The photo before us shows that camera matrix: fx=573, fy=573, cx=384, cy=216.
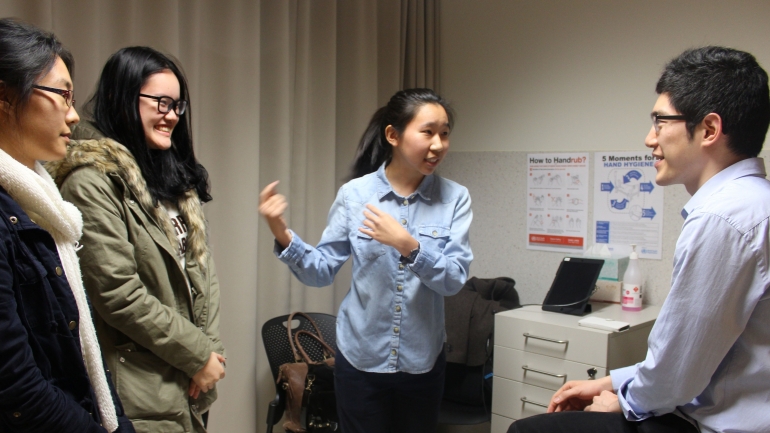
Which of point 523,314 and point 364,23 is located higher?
point 364,23

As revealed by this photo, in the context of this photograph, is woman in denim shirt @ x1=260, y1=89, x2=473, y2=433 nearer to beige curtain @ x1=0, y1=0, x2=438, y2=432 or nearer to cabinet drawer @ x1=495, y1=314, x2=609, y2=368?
cabinet drawer @ x1=495, y1=314, x2=609, y2=368

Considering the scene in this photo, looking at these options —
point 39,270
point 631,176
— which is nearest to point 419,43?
point 631,176

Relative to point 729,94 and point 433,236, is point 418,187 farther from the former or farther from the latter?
point 729,94

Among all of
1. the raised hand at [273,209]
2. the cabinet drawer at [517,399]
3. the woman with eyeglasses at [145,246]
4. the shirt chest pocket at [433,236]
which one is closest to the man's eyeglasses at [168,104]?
the woman with eyeglasses at [145,246]

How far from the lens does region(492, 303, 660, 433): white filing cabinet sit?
7.04 ft

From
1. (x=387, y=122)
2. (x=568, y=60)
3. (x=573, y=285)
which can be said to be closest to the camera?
(x=387, y=122)

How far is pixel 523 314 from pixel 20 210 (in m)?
1.90

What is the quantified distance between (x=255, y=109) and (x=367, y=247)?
1.00 m

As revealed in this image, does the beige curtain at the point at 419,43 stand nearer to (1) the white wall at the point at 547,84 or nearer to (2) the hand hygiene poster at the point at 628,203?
(1) the white wall at the point at 547,84

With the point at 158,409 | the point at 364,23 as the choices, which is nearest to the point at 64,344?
the point at 158,409

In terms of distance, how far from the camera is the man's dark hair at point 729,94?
47.1 inches

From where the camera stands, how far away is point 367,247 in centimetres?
176

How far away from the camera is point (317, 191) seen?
9.23 feet

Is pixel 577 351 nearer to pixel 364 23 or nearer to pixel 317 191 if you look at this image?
pixel 317 191
